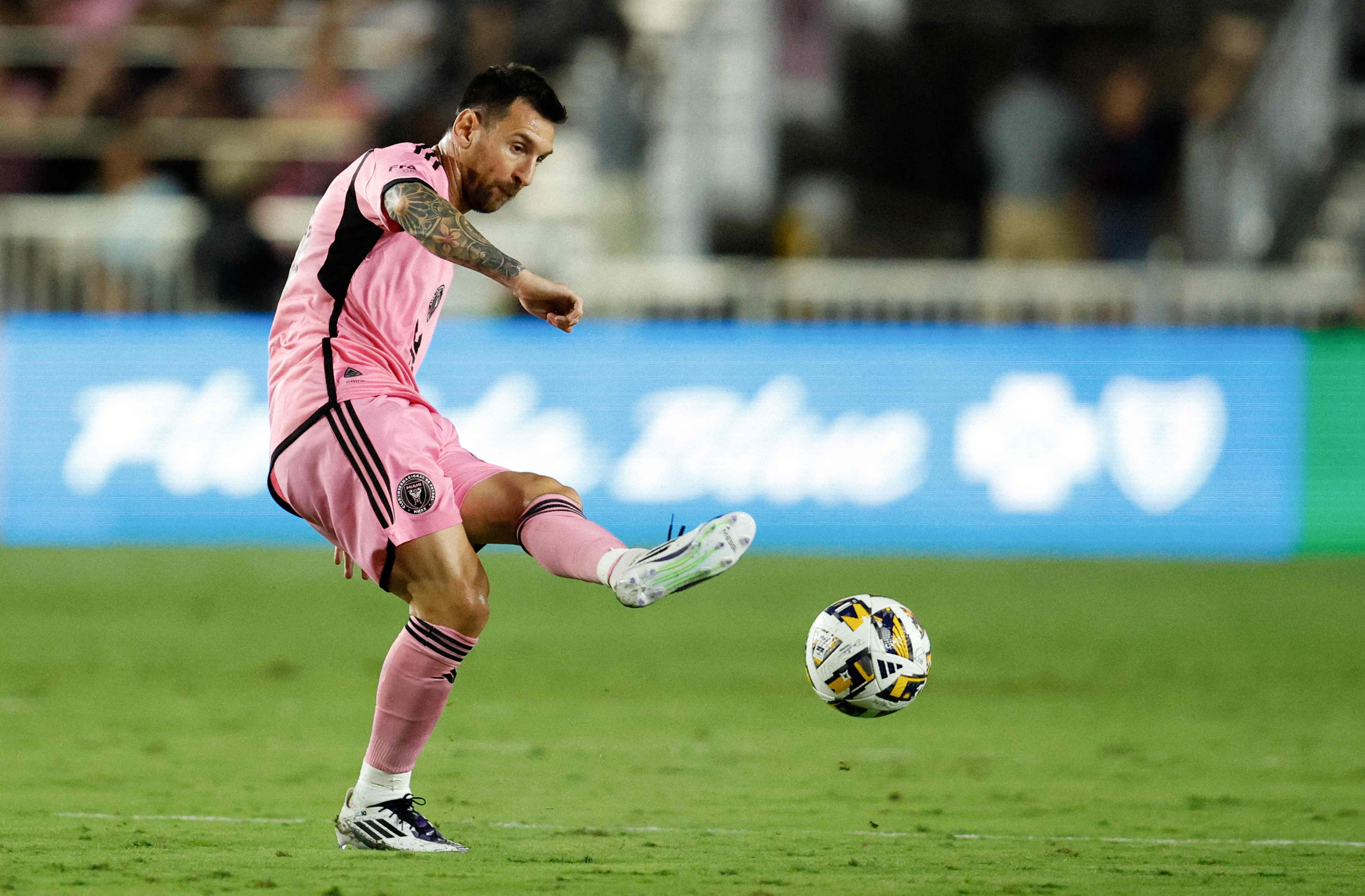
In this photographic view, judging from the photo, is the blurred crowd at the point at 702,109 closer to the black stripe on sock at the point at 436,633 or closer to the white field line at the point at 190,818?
the white field line at the point at 190,818

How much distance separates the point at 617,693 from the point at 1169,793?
3.18 m

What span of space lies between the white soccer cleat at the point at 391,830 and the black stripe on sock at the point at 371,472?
877 mm

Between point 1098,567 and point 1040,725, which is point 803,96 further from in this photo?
point 1040,725

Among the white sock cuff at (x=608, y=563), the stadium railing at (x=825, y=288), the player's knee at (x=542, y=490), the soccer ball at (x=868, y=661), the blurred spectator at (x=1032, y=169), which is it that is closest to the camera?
the white sock cuff at (x=608, y=563)

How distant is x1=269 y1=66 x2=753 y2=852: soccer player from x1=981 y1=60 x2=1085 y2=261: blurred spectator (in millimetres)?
11495

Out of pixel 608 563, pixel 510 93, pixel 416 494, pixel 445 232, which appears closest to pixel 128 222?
pixel 510 93

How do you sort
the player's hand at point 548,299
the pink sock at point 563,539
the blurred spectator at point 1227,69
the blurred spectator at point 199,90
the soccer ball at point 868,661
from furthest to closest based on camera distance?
the blurred spectator at point 199,90
the blurred spectator at point 1227,69
the soccer ball at point 868,661
the pink sock at point 563,539
the player's hand at point 548,299

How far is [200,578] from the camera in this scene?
13719 mm

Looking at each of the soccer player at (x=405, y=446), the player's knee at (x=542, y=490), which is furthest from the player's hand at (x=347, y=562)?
the player's knee at (x=542, y=490)

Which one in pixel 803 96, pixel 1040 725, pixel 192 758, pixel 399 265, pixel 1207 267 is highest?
pixel 803 96

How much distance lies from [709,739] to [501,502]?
102 inches

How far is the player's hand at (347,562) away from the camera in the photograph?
5.62 m

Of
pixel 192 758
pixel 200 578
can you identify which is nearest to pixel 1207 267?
pixel 200 578

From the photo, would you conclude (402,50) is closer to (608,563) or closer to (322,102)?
(322,102)
